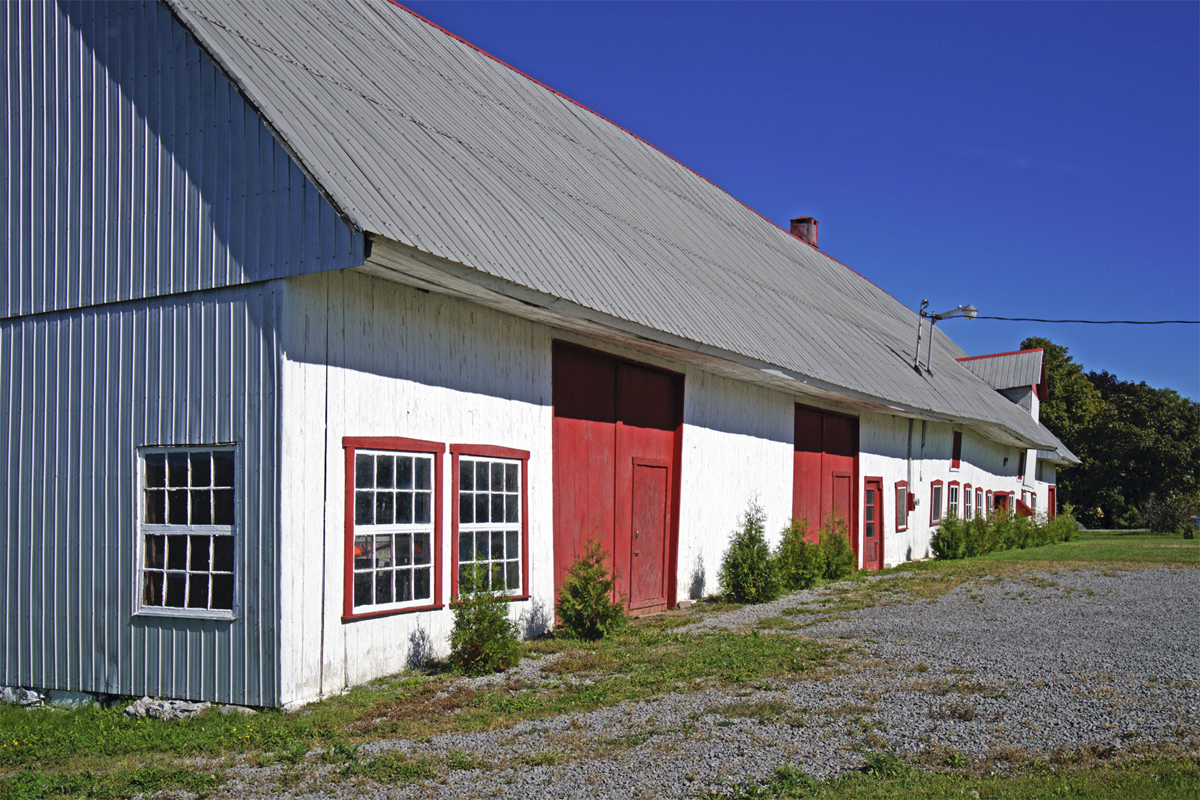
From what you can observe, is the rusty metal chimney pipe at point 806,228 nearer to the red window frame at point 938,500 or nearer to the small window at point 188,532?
the red window frame at point 938,500

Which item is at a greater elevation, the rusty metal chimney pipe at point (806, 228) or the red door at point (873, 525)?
the rusty metal chimney pipe at point (806, 228)

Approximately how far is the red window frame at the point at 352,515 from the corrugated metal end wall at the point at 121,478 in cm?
74

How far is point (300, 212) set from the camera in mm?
8367

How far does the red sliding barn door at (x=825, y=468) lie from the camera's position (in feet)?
61.5

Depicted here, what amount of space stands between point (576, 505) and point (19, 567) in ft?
19.4

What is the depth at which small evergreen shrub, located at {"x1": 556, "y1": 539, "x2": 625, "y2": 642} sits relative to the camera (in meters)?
11.2

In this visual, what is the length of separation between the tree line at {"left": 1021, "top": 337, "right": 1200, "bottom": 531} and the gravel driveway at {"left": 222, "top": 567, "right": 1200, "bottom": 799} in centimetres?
3834

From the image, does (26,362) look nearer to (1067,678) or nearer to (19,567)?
(19,567)

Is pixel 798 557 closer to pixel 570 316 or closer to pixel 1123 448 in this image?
pixel 570 316

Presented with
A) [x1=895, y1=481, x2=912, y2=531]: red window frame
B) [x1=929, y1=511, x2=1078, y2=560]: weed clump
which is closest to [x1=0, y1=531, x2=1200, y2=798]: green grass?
[x1=895, y1=481, x2=912, y2=531]: red window frame

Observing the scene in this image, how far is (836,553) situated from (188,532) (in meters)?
13.1

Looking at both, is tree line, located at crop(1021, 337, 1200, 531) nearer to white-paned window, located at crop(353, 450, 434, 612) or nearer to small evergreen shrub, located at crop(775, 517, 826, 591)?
small evergreen shrub, located at crop(775, 517, 826, 591)

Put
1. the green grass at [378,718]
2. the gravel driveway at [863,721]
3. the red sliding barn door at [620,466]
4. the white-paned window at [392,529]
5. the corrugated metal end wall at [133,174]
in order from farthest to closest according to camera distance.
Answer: the red sliding barn door at [620,466] → the white-paned window at [392,529] → the corrugated metal end wall at [133,174] → the green grass at [378,718] → the gravel driveway at [863,721]

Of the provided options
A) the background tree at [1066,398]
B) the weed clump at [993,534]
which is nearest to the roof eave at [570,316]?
the weed clump at [993,534]
